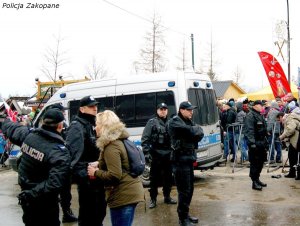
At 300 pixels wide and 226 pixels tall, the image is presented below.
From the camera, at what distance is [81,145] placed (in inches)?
196

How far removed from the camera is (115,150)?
171 inches

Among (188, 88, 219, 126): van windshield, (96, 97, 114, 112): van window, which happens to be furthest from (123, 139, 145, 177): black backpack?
(96, 97, 114, 112): van window

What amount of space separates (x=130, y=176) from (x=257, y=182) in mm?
5338

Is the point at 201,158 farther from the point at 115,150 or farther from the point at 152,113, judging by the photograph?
the point at 115,150

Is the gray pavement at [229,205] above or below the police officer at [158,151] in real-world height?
below

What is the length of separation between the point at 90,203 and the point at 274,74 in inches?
497

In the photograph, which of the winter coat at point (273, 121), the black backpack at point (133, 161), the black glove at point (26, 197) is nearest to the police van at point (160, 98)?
the winter coat at point (273, 121)

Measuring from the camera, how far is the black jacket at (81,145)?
496 cm

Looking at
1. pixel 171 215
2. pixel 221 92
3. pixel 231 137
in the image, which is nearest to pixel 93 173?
pixel 171 215

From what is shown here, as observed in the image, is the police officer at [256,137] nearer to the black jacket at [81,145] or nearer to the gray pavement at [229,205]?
the gray pavement at [229,205]

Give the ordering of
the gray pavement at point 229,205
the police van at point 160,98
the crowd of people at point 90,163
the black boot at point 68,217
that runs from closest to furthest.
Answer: the crowd of people at point 90,163, the gray pavement at point 229,205, the black boot at point 68,217, the police van at point 160,98

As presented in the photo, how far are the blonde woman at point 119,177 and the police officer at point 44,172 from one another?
454 millimetres

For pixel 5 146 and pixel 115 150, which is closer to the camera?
pixel 115 150

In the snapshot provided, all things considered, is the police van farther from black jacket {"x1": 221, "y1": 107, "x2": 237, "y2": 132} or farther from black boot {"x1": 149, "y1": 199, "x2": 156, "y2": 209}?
black jacket {"x1": 221, "y1": 107, "x2": 237, "y2": 132}
